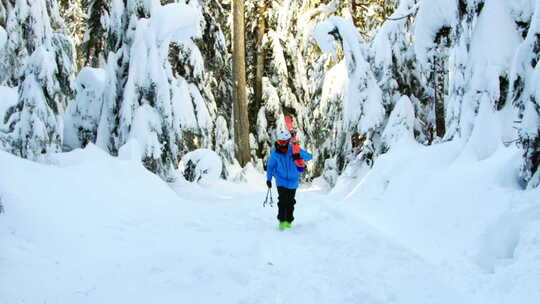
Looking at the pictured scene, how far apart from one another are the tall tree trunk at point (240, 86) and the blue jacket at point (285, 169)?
8451mm

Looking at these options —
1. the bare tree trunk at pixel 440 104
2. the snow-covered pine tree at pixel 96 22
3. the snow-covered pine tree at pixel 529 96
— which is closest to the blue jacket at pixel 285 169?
the snow-covered pine tree at pixel 529 96

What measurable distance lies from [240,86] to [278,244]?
412 inches

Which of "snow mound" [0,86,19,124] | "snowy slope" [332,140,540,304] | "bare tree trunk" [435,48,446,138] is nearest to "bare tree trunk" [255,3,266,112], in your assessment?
"bare tree trunk" [435,48,446,138]

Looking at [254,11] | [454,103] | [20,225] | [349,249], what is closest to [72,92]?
[20,225]

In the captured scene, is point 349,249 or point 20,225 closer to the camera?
point 20,225

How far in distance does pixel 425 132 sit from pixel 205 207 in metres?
5.44

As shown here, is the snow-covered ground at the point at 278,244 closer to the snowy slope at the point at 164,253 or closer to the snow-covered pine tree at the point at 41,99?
the snowy slope at the point at 164,253

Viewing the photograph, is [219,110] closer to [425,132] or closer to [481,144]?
[425,132]

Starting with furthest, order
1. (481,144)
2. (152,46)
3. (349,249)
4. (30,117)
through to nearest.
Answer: (152,46), (30,117), (481,144), (349,249)

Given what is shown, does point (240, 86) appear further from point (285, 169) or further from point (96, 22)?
→ point (285, 169)

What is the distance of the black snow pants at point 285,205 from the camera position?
6.84m

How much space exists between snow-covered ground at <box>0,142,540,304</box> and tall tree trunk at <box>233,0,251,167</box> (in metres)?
8.45

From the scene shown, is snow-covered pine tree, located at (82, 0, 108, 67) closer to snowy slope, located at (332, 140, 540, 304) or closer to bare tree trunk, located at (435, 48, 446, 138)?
bare tree trunk, located at (435, 48, 446, 138)

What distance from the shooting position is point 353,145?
490 inches
